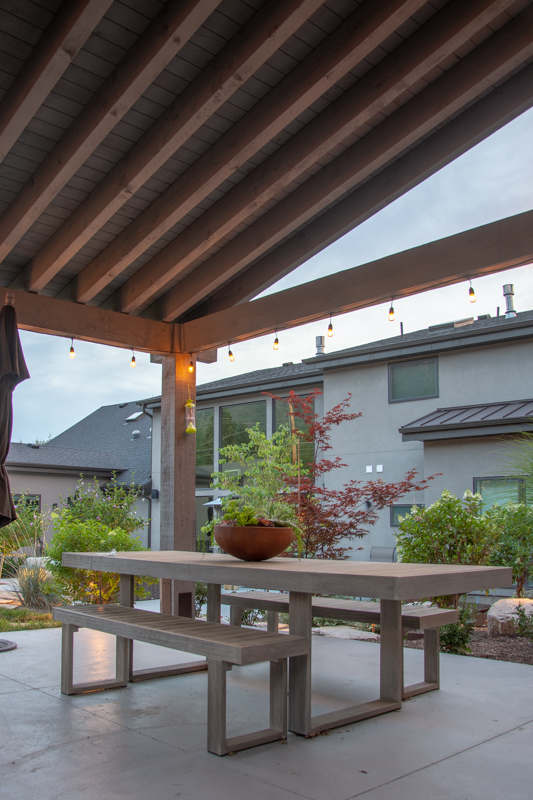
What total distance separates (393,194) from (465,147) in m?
0.58

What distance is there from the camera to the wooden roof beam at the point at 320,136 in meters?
3.52

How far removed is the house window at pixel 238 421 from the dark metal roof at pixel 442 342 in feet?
7.22

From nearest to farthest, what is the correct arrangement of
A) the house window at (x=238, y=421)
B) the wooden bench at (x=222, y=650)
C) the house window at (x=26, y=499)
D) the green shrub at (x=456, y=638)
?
the wooden bench at (x=222, y=650), the green shrub at (x=456, y=638), the house window at (x=26, y=499), the house window at (x=238, y=421)

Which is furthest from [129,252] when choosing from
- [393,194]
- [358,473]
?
[358,473]

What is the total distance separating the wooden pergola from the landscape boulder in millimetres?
2705

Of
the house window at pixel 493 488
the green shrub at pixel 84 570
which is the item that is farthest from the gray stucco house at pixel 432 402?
the green shrub at pixel 84 570

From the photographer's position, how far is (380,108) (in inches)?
153

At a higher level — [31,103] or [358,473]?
[31,103]

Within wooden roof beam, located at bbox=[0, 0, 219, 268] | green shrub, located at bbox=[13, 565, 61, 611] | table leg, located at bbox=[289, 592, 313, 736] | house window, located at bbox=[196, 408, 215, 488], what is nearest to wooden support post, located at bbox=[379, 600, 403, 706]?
table leg, located at bbox=[289, 592, 313, 736]

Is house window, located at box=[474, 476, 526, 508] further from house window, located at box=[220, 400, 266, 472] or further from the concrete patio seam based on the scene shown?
the concrete patio seam

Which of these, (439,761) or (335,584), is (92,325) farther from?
(439,761)

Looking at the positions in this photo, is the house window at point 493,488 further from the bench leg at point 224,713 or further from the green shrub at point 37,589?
the bench leg at point 224,713

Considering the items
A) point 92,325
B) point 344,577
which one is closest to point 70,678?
point 344,577

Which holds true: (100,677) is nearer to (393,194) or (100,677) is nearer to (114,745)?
(114,745)
